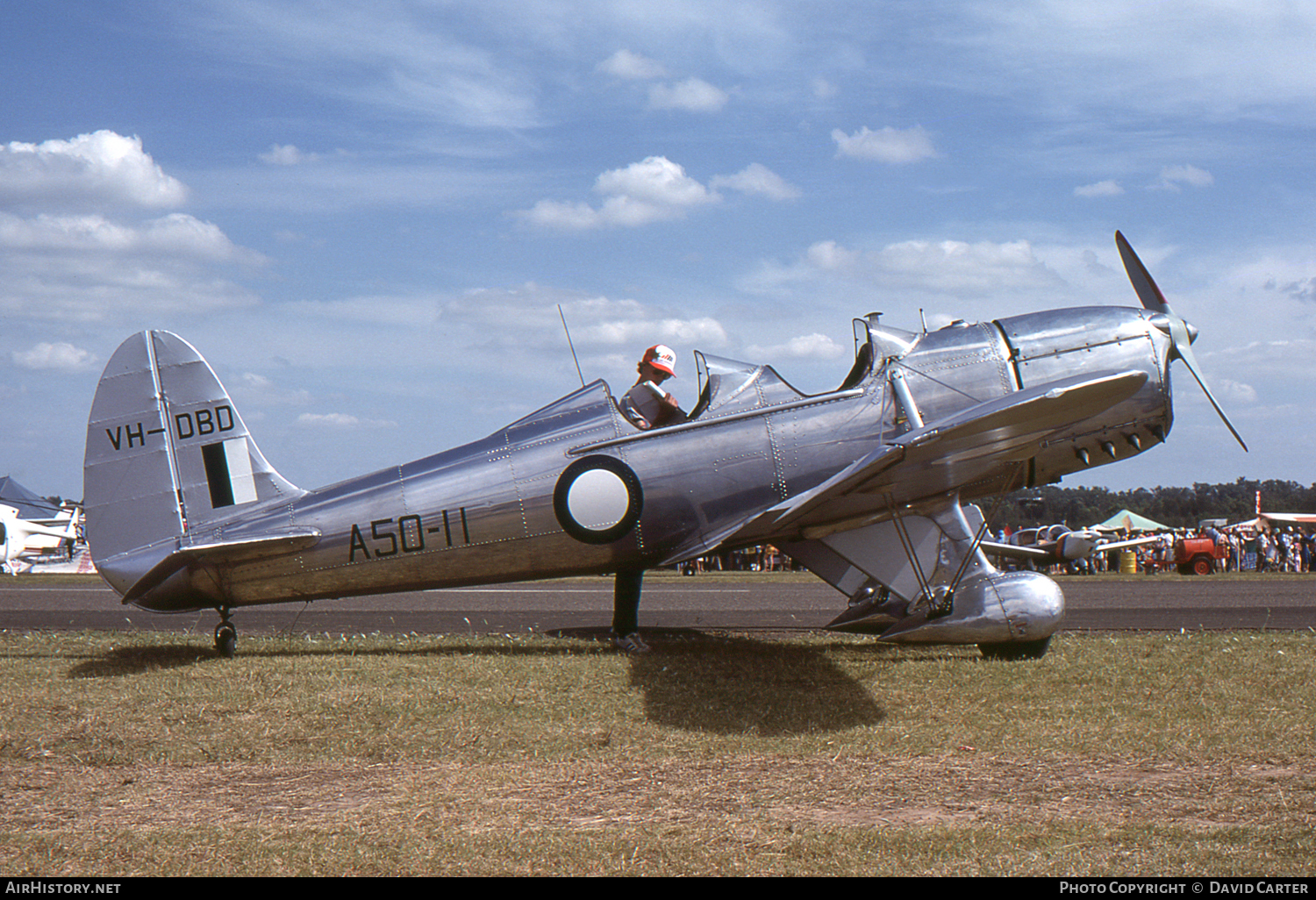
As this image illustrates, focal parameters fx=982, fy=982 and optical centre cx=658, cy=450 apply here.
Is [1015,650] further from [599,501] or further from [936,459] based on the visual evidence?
[599,501]

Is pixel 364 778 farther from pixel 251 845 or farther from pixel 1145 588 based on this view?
pixel 1145 588

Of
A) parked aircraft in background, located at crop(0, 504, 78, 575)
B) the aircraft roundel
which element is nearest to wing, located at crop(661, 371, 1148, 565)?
the aircraft roundel

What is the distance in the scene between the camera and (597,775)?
558 cm

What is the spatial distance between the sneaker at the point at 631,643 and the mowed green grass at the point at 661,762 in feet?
0.96

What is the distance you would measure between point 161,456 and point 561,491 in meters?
3.41

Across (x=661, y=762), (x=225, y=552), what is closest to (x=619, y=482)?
(x=661, y=762)

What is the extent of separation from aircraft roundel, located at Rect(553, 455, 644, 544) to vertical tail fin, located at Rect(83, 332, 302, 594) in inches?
93.6

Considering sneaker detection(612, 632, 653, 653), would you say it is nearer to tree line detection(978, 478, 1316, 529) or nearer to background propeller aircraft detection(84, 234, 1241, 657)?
background propeller aircraft detection(84, 234, 1241, 657)

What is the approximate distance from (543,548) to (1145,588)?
15.7m

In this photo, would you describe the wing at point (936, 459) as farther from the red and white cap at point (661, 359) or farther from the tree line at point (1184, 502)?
the tree line at point (1184, 502)

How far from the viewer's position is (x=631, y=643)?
9117 millimetres

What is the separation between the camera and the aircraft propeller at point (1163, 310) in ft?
29.9

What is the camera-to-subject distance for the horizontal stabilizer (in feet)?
25.4

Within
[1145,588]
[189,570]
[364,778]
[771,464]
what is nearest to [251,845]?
[364,778]
